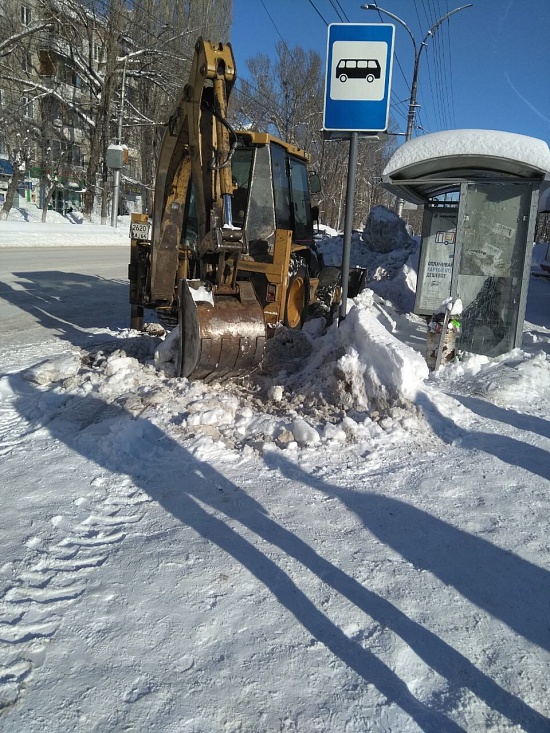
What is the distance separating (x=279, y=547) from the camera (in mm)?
3072

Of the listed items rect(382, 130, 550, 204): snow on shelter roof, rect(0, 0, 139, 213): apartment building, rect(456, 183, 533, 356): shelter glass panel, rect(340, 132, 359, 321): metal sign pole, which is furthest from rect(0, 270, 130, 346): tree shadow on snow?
rect(0, 0, 139, 213): apartment building

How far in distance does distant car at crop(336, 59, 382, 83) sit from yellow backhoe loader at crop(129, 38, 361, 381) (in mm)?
→ 1067

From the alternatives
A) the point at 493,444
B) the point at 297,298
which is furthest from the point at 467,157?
the point at 493,444

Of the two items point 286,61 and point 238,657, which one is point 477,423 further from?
point 286,61

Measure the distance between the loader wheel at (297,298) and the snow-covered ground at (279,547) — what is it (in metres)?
1.22

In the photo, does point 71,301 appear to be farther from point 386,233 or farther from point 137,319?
point 386,233

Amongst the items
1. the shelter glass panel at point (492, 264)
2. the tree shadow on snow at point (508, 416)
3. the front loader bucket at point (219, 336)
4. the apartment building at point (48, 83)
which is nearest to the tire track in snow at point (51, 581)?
the front loader bucket at point (219, 336)

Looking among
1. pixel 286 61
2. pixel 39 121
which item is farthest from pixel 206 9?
pixel 39 121

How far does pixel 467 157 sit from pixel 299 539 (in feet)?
18.2

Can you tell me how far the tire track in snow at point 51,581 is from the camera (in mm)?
2238

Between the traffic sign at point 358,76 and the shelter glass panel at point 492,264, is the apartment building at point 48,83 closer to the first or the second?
the shelter glass panel at point 492,264

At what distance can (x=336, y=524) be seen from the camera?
3.34 meters

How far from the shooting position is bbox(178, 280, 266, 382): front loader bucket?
5094 millimetres

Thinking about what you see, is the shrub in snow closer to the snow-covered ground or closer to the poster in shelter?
the poster in shelter
